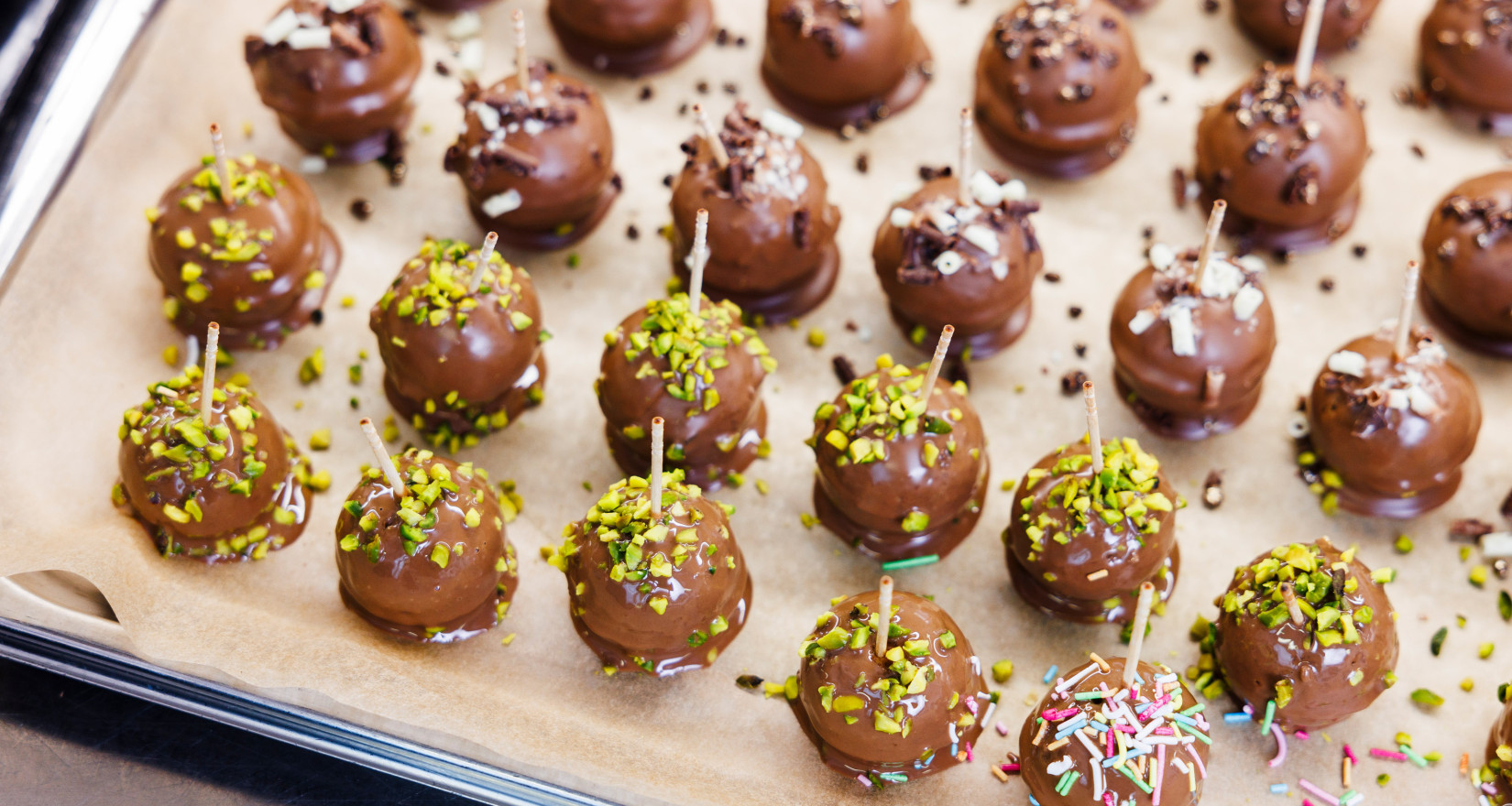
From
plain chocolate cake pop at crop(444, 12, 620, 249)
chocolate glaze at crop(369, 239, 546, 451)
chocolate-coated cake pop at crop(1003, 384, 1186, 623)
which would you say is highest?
plain chocolate cake pop at crop(444, 12, 620, 249)

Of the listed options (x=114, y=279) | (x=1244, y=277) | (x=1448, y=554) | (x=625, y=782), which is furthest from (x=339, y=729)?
(x=1448, y=554)

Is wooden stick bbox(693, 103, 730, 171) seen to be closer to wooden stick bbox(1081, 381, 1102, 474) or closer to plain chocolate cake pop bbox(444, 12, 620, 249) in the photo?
plain chocolate cake pop bbox(444, 12, 620, 249)

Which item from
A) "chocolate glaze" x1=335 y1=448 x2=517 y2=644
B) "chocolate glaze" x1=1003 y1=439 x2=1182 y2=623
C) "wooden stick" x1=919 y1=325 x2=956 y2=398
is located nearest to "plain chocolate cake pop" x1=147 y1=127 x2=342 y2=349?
"chocolate glaze" x1=335 y1=448 x2=517 y2=644

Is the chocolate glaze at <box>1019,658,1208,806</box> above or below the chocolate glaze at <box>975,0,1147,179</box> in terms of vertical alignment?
below

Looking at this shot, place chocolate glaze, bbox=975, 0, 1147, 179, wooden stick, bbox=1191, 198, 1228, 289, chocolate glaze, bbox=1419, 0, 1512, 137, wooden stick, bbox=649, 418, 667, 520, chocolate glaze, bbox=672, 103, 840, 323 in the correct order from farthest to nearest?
1. chocolate glaze, bbox=1419, 0, 1512, 137
2. chocolate glaze, bbox=975, 0, 1147, 179
3. chocolate glaze, bbox=672, 103, 840, 323
4. wooden stick, bbox=1191, 198, 1228, 289
5. wooden stick, bbox=649, 418, 667, 520

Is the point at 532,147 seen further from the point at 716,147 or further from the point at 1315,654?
the point at 1315,654

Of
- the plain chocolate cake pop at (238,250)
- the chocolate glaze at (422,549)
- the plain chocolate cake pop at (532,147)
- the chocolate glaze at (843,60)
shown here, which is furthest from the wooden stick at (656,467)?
the chocolate glaze at (843,60)

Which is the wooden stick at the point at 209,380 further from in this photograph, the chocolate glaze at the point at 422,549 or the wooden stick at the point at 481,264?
the wooden stick at the point at 481,264
